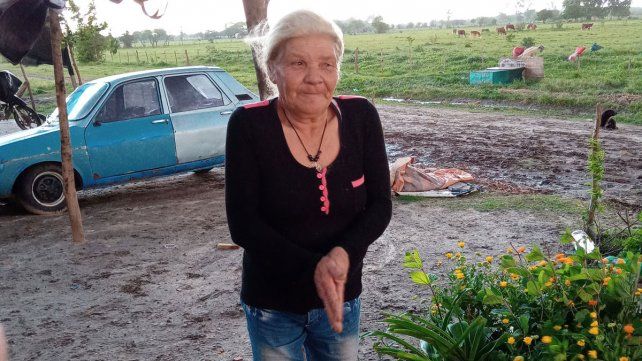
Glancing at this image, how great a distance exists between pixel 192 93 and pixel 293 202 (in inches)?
245

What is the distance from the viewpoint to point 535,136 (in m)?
10.4

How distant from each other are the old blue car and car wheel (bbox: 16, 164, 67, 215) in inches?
0.4

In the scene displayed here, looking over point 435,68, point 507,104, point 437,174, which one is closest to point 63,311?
point 437,174

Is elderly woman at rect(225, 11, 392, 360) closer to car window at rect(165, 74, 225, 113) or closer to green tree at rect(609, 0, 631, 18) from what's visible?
car window at rect(165, 74, 225, 113)

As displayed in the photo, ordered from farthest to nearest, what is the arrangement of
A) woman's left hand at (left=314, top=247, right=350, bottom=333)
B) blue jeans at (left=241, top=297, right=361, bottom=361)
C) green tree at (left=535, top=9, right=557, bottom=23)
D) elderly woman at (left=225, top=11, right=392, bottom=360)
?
1. green tree at (left=535, top=9, right=557, bottom=23)
2. blue jeans at (left=241, top=297, right=361, bottom=361)
3. elderly woman at (left=225, top=11, right=392, bottom=360)
4. woman's left hand at (left=314, top=247, right=350, bottom=333)

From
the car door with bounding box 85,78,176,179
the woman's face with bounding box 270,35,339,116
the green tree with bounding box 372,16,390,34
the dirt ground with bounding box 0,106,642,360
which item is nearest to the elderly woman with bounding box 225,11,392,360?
the woman's face with bounding box 270,35,339,116

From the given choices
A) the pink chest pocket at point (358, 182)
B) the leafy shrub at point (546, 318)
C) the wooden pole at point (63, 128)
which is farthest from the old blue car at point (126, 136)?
the pink chest pocket at point (358, 182)

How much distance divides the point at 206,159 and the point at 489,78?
12.2m

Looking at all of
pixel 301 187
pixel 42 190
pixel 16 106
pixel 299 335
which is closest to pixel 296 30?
pixel 301 187

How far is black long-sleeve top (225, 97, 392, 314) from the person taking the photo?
1.73 m

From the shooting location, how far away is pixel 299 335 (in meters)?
1.90

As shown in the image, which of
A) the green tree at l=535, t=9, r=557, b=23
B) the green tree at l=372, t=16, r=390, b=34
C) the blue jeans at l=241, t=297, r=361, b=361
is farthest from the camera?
the green tree at l=372, t=16, r=390, b=34

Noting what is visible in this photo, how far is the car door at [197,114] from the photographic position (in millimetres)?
7410

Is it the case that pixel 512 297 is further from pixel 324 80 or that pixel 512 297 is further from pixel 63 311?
pixel 63 311
